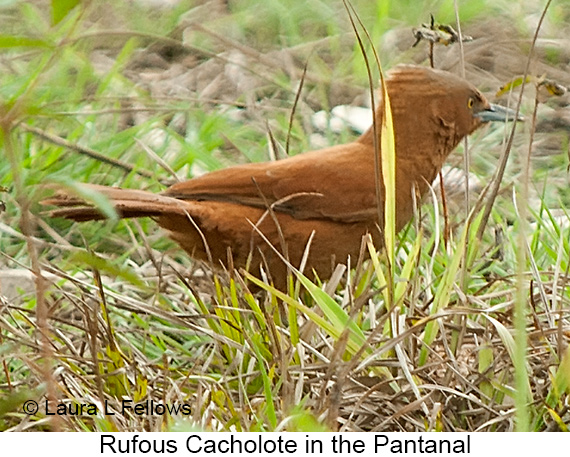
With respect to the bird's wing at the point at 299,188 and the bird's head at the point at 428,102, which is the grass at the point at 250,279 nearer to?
the bird's wing at the point at 299,188

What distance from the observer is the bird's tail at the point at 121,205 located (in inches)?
117

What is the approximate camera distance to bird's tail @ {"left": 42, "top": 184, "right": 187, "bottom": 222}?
2.96 meters

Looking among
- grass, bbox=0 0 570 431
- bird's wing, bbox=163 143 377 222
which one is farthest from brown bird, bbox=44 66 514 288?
grass, bbox=0 0 570 431

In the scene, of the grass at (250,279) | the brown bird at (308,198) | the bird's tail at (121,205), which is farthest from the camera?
the brown bird at (308,198)

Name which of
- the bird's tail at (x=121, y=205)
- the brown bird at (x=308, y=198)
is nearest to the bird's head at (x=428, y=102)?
the brown bird at (x=308, y=198)

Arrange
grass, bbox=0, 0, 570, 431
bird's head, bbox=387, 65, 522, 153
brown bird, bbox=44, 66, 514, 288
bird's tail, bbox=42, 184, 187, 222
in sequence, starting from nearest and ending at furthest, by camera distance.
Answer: grass, bbox=0, 0, 570, 431, bird's tail, bbox=42, 184, 187, 222, brown bird, bbox=44, 66, 514, 288, bird's head, bbox=387, 65, 522, 153

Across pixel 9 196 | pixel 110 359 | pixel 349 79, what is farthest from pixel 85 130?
pixel 110 359

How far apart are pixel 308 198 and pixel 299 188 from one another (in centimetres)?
6

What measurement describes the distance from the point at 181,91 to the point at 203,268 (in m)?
1.93

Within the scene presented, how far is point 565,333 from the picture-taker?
8.16 ft

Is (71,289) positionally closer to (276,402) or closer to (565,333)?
(276,402)

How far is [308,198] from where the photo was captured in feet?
11.2

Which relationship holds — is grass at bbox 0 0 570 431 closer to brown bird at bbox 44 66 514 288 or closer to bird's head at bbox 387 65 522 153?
brown bird at bbox 44 66 514 288

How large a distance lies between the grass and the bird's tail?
0.28ft
